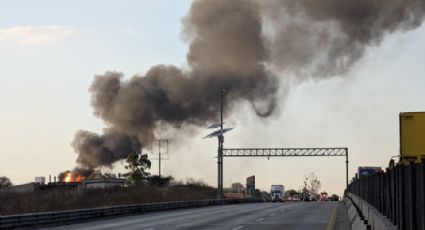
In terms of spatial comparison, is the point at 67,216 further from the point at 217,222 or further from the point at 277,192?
the point at 277,192

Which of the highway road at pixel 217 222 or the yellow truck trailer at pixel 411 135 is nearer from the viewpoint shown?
the yellow truck trailer at pixel 411 135

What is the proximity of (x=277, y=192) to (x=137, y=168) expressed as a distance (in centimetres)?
2839

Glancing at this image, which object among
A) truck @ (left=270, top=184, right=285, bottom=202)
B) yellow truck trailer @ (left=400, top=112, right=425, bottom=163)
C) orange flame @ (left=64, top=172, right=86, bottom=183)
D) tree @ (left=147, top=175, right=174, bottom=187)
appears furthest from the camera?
tree @ (left=147, top=175, right=174, bottom=187)

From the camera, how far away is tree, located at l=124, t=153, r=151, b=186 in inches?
4830

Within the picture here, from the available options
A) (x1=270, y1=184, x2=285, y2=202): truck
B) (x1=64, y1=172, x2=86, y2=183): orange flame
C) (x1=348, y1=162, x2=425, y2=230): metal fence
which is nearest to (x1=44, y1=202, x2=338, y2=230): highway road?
(x1=348, y1=162, x2=425, y2=230): metal fence

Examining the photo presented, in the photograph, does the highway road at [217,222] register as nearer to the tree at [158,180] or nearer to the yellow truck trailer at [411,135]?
the yellow truck trailer at [411,135]

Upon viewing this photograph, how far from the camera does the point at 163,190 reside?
83.2 m

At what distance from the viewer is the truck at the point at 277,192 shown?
354 ft

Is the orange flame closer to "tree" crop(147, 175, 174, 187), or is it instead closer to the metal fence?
"tree" crop(147, 175, 174, 187)

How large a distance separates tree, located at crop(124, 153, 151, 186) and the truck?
81.5 feet

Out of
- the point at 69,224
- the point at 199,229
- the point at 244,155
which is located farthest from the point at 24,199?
the point at 244,155

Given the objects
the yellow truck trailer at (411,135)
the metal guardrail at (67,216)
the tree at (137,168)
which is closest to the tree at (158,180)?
the tree at (137,168)

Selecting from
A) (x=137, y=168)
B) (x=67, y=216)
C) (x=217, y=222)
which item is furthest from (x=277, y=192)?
(x=217, y=222)

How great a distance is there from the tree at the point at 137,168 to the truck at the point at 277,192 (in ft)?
81.5
